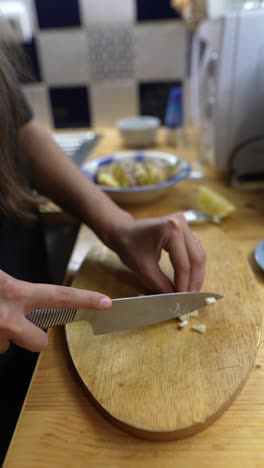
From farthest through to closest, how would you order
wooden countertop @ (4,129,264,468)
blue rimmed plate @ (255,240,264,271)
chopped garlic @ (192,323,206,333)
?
→ blue rimmed plate @ (255,240,264,271) → chopped garlic @ (192,323,206,333) → wooden countertop @ (4,129,264,468)

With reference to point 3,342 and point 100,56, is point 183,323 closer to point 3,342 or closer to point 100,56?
point 3,342

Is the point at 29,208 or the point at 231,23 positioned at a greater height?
the point at 231,23

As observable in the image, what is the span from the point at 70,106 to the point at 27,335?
1297 mm

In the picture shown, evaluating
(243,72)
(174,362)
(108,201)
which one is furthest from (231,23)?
(174,362)

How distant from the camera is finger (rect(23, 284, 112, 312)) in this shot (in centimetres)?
34

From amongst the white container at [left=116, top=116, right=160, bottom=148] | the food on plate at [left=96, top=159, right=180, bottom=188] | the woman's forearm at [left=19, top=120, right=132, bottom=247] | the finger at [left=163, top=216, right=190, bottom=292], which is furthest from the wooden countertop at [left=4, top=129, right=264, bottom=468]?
the white container at [left=116, top=116, right=160, bottom=148]

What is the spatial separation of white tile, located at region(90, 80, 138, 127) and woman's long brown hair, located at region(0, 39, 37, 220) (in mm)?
856

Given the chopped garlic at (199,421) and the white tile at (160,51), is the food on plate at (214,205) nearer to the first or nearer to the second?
the chopped garlic at (199,421)

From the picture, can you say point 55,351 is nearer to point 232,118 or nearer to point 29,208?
point 29,208

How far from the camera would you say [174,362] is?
403 mm

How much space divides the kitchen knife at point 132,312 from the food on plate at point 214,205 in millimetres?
268

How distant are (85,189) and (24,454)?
1.33 ft

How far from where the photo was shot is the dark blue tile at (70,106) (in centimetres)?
147

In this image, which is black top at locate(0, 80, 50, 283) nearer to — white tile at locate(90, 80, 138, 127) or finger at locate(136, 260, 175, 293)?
finger at locate(136, 260, 175, 293)
